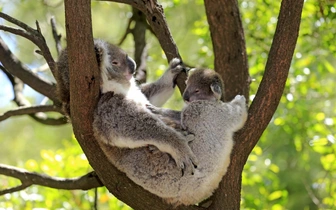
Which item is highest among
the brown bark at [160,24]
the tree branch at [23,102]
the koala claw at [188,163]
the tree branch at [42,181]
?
the tree branch at [23,102]

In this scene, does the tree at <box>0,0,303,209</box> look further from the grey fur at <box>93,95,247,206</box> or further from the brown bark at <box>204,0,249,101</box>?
the brown bark at <box>204,0,249,101</box>

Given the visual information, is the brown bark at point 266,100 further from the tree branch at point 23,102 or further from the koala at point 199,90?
the tree branch at point 23,102

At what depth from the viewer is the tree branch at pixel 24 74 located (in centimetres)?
506

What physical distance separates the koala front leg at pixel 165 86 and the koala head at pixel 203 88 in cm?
25

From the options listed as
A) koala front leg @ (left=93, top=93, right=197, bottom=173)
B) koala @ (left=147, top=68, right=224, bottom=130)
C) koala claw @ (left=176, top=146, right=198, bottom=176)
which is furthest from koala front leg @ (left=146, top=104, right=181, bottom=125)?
koala claw @ (left=176, top=146, right=198, bottom=176)

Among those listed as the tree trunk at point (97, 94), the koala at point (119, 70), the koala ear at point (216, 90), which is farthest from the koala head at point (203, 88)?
the tree trunk at point (97, 94)

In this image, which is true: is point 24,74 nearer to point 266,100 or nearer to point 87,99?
point 87,99

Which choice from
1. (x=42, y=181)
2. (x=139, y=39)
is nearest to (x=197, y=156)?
(x=42, y=181)

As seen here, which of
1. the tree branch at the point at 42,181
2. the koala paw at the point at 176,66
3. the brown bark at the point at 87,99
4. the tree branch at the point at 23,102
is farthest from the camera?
the tree branch at the point at 23,102

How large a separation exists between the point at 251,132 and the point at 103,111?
960 mm

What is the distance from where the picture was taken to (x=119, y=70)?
158 inches

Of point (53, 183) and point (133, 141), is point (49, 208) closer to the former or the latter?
point (53, 183)

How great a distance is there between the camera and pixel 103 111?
357 cm

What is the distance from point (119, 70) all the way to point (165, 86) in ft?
1.84
